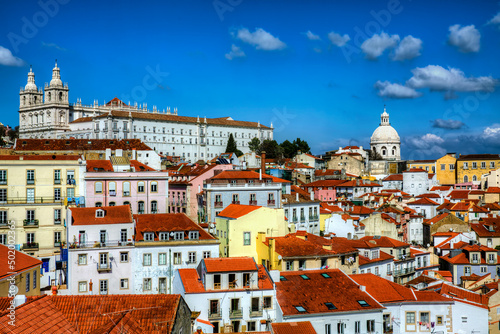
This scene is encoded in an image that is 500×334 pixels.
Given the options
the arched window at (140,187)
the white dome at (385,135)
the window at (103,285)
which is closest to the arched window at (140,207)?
the arched window at (140,187)

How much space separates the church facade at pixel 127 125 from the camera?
456 ft

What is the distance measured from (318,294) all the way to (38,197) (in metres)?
25.7

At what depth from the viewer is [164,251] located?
3634 cm

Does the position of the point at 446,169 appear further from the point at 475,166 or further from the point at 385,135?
the point at 385,135

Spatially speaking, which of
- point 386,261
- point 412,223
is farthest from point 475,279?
point 412,223

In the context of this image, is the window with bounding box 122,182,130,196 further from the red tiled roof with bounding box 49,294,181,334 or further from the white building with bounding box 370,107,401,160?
the white building with bounding box 370,107,401,160

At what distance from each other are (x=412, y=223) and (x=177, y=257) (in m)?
37.6

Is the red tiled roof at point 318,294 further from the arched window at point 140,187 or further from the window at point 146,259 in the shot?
the arched window at point 140,187

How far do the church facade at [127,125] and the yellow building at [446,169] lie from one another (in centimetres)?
6669

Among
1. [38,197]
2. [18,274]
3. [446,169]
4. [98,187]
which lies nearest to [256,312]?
[18,274]

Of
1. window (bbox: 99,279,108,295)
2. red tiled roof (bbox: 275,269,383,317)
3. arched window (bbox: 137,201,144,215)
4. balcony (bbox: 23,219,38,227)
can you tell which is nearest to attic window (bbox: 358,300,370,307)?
red tiled roof (bbox: 275,269,383,317)

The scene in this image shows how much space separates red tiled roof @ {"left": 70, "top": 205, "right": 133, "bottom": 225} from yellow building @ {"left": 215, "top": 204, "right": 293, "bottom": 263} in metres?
6.98

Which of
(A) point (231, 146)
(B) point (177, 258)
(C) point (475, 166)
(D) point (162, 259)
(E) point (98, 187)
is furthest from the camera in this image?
(A) point (231, 146)

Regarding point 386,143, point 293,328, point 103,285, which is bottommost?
point 293,328
